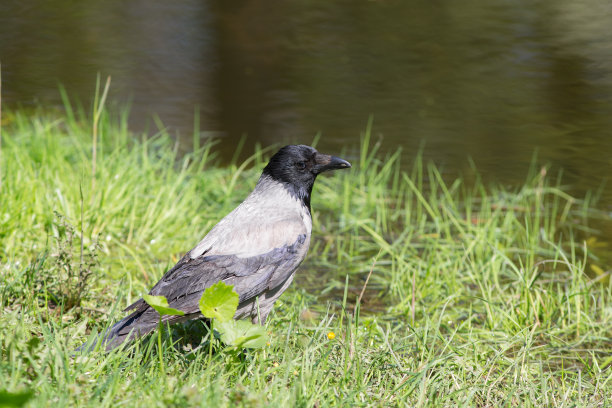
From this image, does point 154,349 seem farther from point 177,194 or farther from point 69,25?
point 69,25

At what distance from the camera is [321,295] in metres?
4.74

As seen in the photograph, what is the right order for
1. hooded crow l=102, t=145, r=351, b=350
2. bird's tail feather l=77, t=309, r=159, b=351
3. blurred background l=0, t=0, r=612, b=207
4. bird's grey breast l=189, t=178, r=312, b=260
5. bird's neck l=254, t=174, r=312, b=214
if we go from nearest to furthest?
bird's tail feather l=77, t=309, r=159, b=351, hooded crow l=102, t=145, r=351, b=350, bird's grey breast l=189, t=178, r=312, b=260, bird's neck l=254, t=174, r=312, b=214, blurred background l=0, t=0, r=612, b=207

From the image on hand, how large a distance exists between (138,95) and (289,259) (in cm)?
618

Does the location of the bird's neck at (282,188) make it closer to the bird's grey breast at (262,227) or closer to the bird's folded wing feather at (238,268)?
the bird's grey breast at (262,227)

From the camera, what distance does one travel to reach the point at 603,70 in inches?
415

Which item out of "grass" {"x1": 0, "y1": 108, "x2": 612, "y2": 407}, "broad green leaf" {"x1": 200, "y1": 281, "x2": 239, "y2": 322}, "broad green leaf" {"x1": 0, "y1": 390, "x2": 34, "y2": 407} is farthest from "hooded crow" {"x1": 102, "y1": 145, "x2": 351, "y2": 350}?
"broad green leaf" {"x1": 0, "y1": 390, "x2": 34, "y2": 407}

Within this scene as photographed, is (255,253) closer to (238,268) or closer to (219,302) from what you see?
(238,268)

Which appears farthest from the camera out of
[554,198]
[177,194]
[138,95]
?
[138,95]

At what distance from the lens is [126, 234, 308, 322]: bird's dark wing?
10.9 ft

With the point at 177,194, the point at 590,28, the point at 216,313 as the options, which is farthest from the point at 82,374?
the point at 590,28

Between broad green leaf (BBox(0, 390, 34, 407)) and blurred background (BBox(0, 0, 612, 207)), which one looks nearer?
broad green leaf (BBox(0, 390, 34, 407))

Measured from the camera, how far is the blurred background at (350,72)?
834cm

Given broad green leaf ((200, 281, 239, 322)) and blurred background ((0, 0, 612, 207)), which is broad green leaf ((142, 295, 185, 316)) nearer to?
broad green leaf ((200, 281, 239, 322))

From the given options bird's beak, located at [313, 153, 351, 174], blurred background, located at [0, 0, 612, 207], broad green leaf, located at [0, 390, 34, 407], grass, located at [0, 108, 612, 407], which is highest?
broad green leaf, located at [0, 390, 34, 407]
